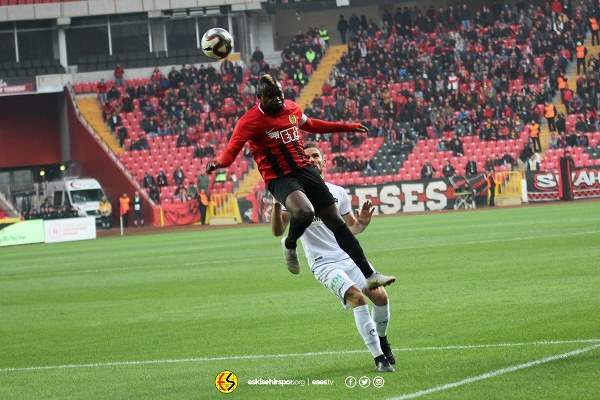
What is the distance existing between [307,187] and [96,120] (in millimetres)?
46390

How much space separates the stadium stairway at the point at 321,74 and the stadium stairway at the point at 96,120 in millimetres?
9172

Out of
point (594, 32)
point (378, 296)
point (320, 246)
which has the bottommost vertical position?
point (378, 296)

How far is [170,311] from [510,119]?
33997 mm

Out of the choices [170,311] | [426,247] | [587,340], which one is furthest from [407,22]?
[587,340]

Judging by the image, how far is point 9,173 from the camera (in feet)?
196

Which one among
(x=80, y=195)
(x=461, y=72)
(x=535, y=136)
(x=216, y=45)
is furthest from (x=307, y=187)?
(x=80, y=195)

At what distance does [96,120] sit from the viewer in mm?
54156

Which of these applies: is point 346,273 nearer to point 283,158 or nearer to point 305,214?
point 305,214

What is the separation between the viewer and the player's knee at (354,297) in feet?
28.4

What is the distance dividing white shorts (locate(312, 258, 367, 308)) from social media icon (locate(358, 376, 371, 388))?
772 mm

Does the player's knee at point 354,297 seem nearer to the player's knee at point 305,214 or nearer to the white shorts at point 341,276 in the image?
the white shorts at point 341,276

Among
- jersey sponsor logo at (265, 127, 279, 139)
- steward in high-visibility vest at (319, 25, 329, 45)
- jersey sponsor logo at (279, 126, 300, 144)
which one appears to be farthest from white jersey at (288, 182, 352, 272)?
steward in high-visibility vest at (319, 25, 329, 45)

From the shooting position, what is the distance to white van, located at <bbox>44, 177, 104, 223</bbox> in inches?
1965

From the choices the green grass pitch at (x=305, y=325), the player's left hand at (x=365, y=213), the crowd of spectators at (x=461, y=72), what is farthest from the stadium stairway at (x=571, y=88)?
the player's left hand at (x=365, y=213)
